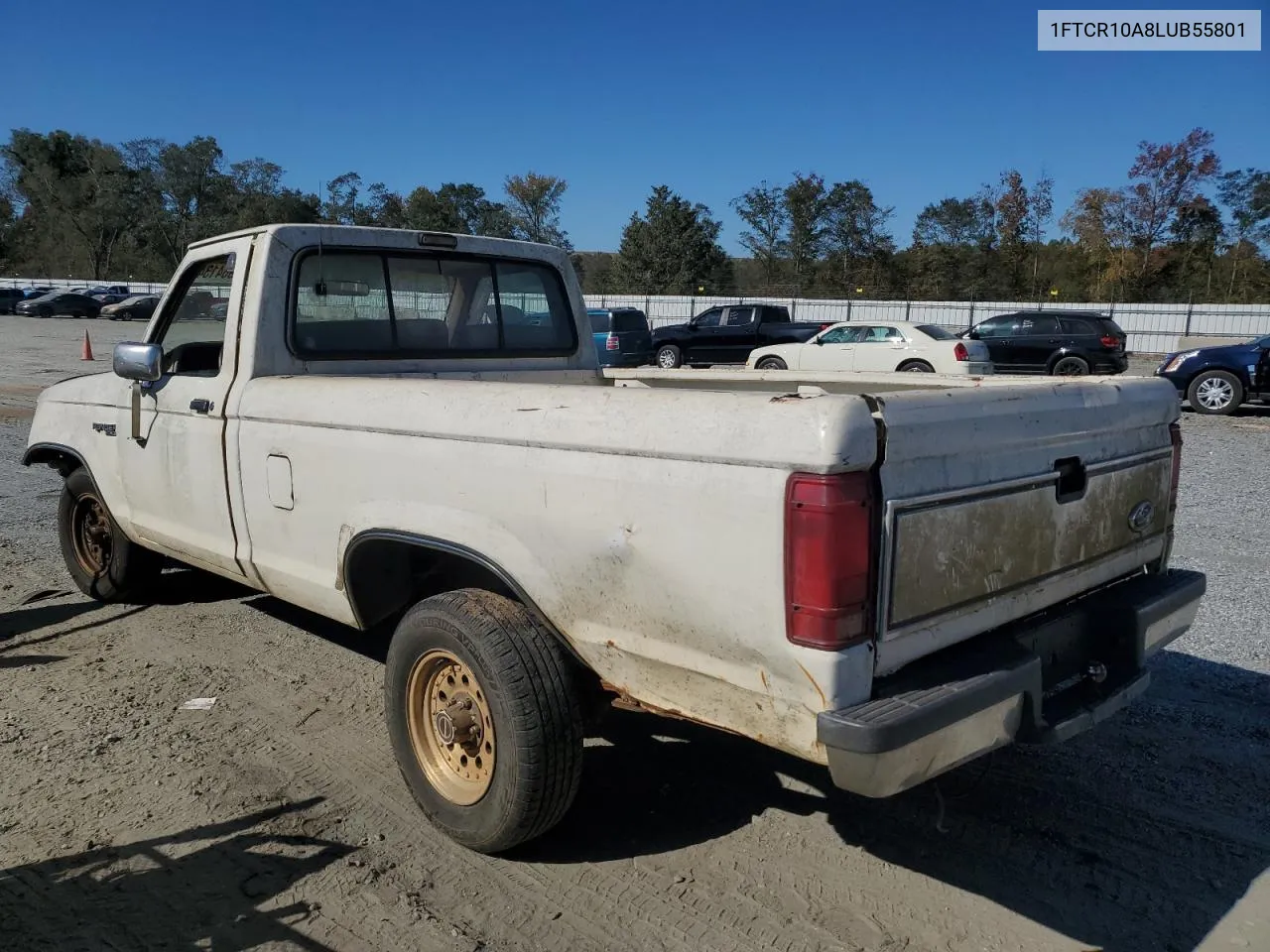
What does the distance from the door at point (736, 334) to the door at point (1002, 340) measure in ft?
18.4

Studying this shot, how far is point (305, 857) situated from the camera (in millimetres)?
3041

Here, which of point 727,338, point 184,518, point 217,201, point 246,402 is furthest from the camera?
point 217,201

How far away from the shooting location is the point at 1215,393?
1504 centimetres

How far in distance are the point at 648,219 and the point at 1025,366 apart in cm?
4128

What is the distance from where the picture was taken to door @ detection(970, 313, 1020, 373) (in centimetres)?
2066

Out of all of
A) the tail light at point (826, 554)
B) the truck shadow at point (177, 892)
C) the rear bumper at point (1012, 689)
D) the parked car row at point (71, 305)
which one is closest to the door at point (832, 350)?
the rear bumper at point (1012, 689)

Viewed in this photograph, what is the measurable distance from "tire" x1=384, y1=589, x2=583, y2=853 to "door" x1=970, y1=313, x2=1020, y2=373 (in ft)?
63.4

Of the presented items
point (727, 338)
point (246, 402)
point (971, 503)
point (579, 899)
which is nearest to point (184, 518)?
point (246, 402)

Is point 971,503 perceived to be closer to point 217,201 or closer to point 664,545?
point 664,545

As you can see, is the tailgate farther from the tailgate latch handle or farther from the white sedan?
the white sedan

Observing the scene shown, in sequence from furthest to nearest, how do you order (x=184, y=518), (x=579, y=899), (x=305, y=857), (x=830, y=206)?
(x=830, y=206) → (x=184, y=518) → (x=305, y=857) → (x=579, y=899)

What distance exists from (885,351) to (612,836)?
689 inches

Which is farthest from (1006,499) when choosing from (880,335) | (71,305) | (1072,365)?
(71,305)

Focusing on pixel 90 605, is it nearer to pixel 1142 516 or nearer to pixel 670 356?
pixel 1142 516
